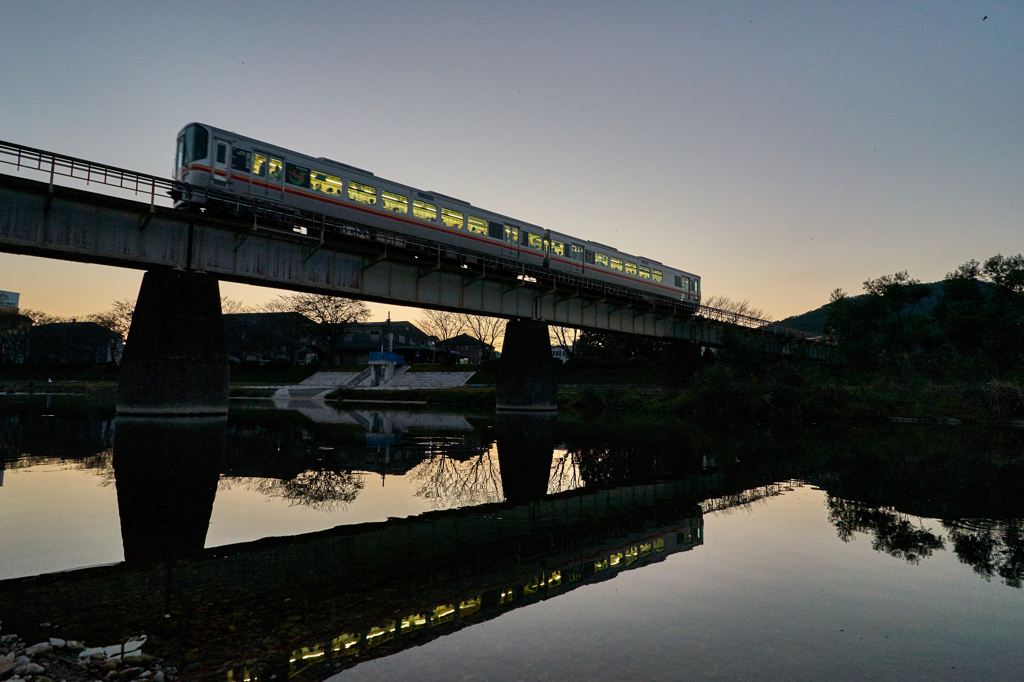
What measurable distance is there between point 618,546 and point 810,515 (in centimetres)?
395

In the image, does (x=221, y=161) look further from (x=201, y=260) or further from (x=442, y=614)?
(x=442, y=614)

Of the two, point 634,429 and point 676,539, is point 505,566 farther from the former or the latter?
point 634,429

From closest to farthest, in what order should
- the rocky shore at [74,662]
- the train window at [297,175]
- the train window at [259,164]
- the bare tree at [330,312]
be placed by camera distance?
1. the rocky shore at [74,662]
2. the train window at [259,164]
3. the train window at [297,175]
4. the bare tree at [330,312]

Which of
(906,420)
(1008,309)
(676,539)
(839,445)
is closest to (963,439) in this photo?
(839,445)

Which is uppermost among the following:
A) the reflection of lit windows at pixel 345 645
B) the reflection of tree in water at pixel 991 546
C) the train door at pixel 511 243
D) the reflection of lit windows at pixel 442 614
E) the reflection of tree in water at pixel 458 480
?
the train door at pixel 511 243

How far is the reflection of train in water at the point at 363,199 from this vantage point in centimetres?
2420

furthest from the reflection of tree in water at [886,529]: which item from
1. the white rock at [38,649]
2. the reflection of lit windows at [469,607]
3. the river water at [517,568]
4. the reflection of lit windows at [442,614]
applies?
the white rock at [38,649]

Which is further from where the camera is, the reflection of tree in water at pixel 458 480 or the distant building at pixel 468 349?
the distant building at pixel 468 349

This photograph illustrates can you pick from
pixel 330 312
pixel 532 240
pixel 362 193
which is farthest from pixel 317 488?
pixel 330 312

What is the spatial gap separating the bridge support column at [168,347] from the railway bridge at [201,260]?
1.7 inches

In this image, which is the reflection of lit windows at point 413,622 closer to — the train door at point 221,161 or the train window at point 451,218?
the train door at point 221,161

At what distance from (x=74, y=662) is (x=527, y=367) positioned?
3479 centimetres

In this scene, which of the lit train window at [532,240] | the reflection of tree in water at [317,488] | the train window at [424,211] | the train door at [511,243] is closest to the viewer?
the reflection of tree in water at [317,488]

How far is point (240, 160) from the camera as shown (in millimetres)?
24797
